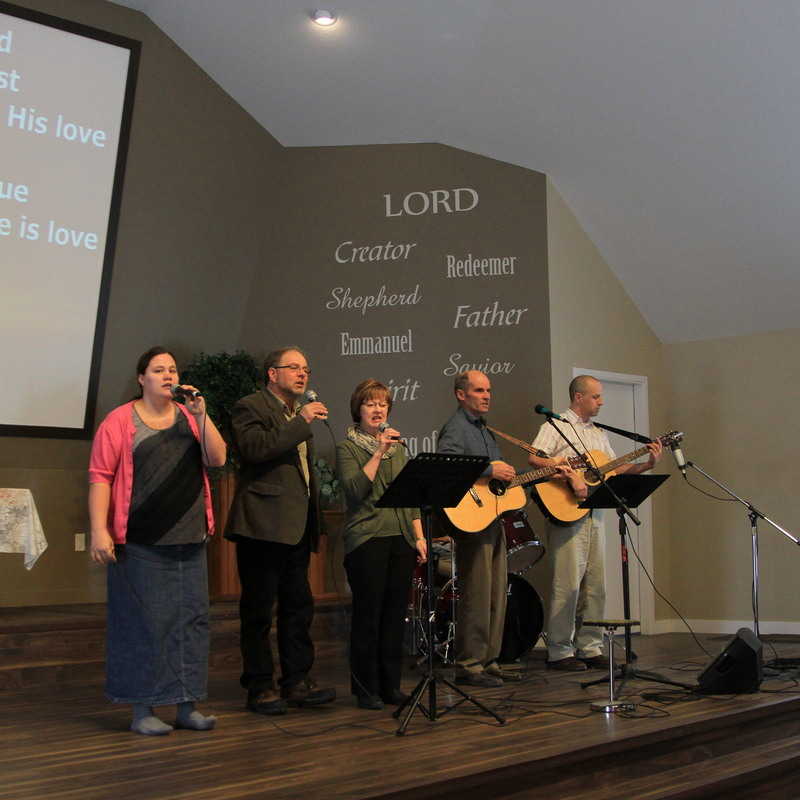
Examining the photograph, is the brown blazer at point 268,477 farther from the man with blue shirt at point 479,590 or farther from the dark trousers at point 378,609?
the man with blue shirt at point 479,590

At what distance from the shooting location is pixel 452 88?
661 centimetres

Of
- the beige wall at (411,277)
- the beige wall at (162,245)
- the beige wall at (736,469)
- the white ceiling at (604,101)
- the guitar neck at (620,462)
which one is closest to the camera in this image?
the guitar neck at (620,462)

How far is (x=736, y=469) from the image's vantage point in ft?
24.9

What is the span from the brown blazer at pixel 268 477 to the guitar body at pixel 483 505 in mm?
934

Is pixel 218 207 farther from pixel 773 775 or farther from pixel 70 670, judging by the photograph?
pixel 773 775

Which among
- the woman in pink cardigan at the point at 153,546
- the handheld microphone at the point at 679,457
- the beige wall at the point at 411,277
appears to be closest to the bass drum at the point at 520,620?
the handheld microphone at the point at 679,457

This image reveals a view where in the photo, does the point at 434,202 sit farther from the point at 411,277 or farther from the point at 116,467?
the point at 116,467

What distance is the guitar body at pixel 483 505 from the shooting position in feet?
15.7

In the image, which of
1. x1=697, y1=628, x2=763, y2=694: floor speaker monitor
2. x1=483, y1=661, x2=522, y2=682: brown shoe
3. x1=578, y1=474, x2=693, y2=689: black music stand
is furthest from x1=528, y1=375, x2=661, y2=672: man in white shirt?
x1=697, y1=628, x2=763, y2=694: floor speaker monitor

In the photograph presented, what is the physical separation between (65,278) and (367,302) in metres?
2.04

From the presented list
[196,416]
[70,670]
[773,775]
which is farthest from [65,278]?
[773,775]

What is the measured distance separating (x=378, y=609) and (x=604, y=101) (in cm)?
382

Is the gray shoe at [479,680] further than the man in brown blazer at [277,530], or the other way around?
the gray shoe at [479,680]

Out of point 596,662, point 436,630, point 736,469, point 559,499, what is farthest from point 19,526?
point 736,469
